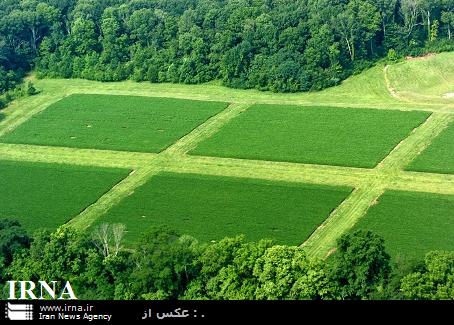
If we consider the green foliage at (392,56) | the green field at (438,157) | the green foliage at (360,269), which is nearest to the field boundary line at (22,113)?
the green foliage at (392,56)

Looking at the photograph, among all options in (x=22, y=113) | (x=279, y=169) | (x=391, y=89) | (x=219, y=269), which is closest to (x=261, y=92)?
(x=391, y=89)

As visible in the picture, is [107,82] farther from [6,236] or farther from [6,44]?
[6,236]

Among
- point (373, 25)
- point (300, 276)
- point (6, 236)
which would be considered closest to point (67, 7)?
point (373, 25)

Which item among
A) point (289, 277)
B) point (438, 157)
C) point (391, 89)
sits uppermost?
point (289, 277)

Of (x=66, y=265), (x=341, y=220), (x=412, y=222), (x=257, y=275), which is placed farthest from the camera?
(x=341, y=220)

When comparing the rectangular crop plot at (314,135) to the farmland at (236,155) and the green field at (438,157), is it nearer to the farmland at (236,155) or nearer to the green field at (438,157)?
the farmland at (236,155)

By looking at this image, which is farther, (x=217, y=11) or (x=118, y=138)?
(x=217, y=11)
